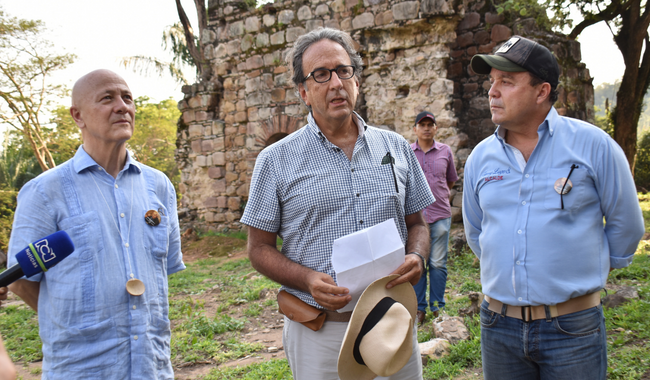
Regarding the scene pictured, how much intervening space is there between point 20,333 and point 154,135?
26285mm

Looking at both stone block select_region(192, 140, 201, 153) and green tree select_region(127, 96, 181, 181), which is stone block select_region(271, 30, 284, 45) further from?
green tree select_region(127, 96, 181, 181)

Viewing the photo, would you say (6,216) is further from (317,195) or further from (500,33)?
(317,195)

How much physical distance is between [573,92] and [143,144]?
26.5 metres

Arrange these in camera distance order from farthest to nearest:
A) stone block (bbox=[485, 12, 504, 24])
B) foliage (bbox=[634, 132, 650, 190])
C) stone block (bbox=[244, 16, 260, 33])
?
foliage (bbox=[634, 132, 650, 190]) < stone block (bbox=[244, 16, 260, 33]) < stone block (bbox=[485, 12, 504, 24])

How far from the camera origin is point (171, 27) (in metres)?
20.3

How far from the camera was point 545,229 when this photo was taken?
1861mm

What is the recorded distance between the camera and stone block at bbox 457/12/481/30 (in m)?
7.94

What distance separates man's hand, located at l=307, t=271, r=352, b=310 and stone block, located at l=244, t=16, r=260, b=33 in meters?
9.13

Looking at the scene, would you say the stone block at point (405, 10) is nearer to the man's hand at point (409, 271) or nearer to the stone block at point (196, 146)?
the stone block at point (196, 146)

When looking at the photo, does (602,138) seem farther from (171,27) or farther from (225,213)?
(171,27)

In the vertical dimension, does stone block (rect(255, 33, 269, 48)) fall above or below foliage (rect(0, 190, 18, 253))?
above

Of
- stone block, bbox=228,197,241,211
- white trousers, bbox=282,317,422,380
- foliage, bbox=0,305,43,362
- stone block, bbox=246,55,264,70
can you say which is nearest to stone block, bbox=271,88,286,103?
stone block, bbox=246,55,264,70

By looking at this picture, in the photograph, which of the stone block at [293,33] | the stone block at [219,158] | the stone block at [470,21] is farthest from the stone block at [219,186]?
the stone block at [470,21]

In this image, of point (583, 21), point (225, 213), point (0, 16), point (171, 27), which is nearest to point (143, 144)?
point (171, 27)
